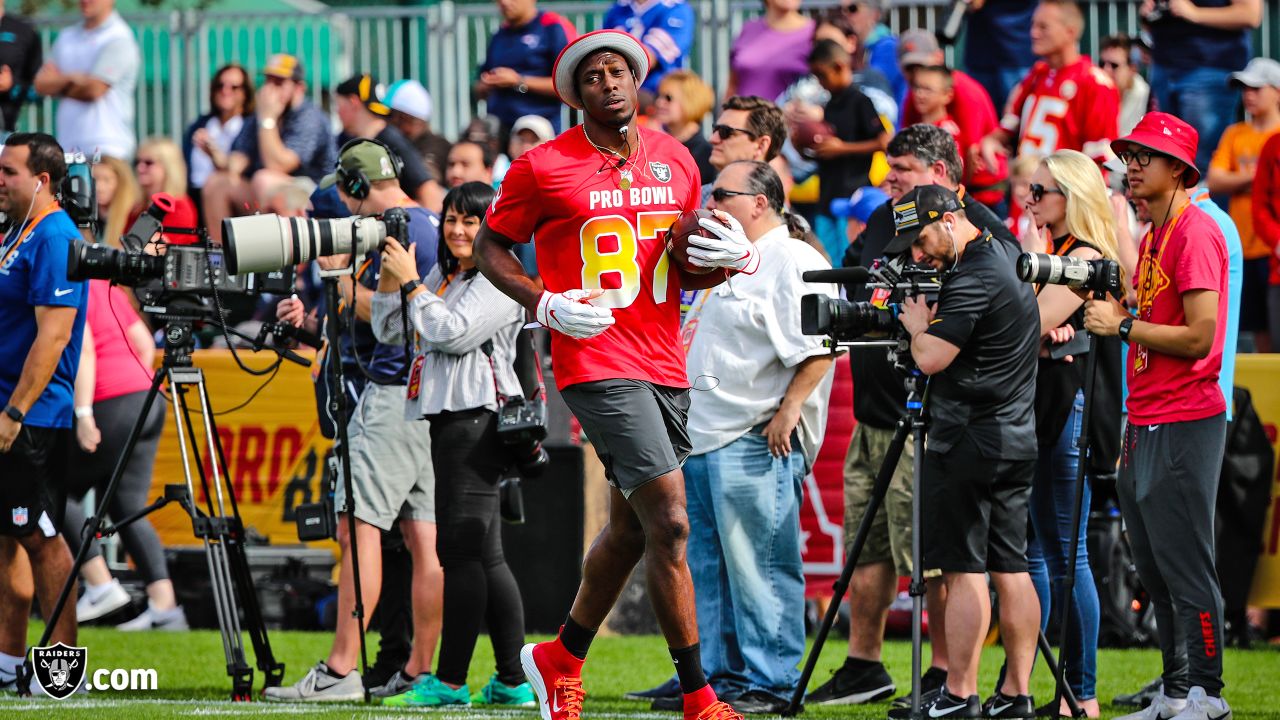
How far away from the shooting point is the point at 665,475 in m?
5.87

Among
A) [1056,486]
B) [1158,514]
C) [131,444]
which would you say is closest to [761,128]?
[1056,486]

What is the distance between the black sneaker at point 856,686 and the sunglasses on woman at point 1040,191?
2.21 meters

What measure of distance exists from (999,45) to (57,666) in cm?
877

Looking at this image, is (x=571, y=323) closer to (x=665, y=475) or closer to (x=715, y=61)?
(x=665, y=475)

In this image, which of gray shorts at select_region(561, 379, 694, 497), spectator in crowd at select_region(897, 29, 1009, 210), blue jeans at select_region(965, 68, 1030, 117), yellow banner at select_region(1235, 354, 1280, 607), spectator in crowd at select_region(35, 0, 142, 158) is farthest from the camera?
spectator in crowd at select_region(35, 0, 142, 158)

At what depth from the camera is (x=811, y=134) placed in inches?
477

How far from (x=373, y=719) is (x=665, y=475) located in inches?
66.9

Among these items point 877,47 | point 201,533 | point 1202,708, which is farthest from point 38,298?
point 877,47

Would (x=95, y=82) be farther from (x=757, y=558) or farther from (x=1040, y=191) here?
(x=1040, y=191)

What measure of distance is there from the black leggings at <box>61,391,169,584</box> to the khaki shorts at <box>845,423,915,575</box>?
14.1 feet

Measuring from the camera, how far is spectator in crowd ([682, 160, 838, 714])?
295 inches

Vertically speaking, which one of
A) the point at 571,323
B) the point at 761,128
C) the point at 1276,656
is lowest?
the point at 1276,656

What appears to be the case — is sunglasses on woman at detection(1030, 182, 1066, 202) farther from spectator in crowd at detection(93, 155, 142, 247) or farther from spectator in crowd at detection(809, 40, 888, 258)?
spectator in crowd at detection(93, 155, 142, 247)

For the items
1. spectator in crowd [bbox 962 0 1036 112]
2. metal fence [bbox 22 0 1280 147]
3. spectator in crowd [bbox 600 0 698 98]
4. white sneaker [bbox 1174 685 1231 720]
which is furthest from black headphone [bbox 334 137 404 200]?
metal fence [bbox 22 0 1280 147]
